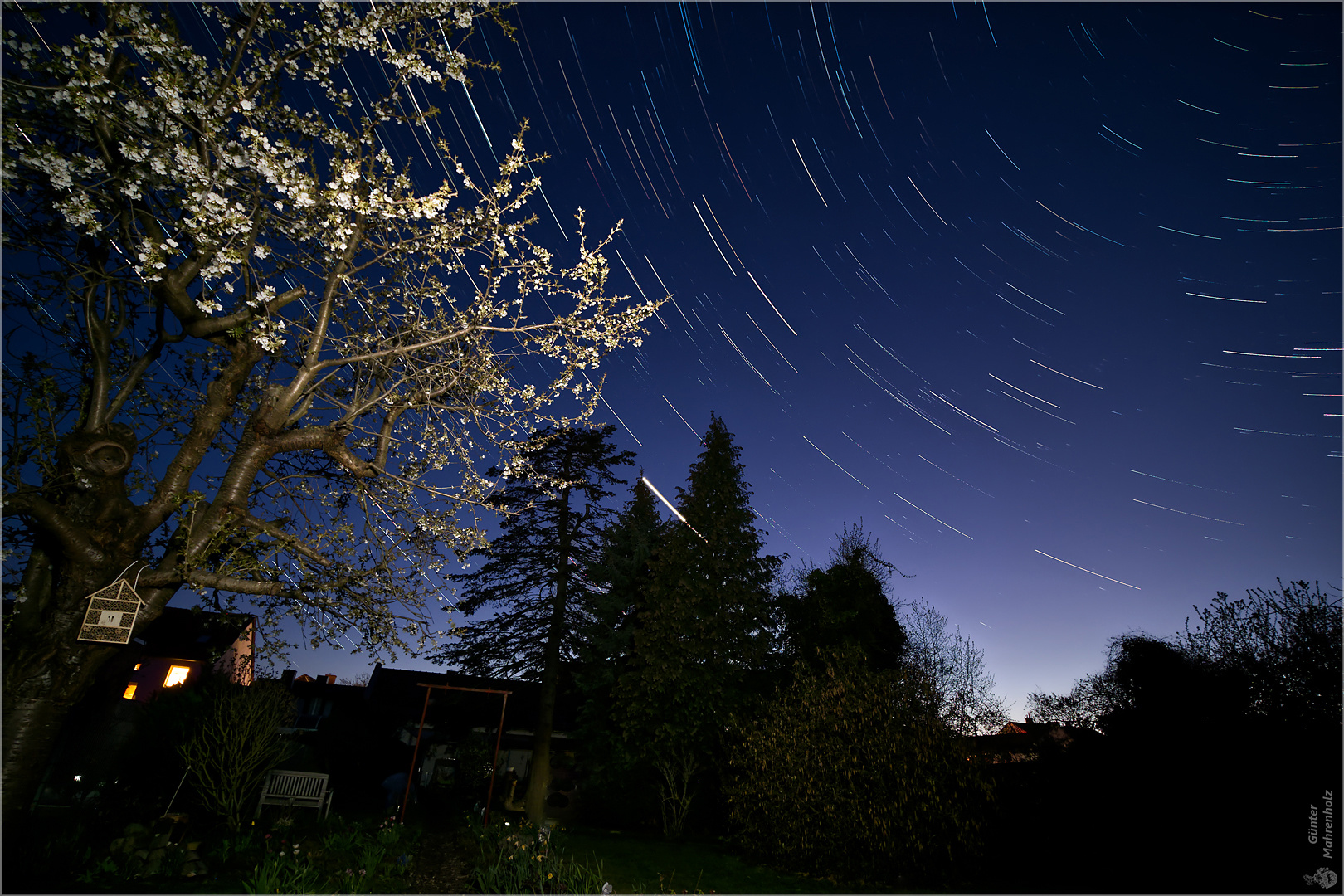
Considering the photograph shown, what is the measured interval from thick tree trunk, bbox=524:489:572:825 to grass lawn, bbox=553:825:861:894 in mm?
3844

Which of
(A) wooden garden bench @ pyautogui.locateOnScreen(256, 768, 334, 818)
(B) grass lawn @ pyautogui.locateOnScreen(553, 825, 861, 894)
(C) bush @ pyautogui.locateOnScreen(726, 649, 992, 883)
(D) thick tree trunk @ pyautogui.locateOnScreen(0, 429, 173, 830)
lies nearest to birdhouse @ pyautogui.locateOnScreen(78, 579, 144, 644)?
(D) thick tree trunk @ pyautogui.locateOnScreen(0, 429, 173, 830)

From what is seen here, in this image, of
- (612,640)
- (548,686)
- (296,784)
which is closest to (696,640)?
(612,640)

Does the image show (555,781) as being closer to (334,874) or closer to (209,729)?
(209,729)

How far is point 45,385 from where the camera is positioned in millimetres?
5902

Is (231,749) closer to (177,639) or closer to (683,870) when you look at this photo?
(683,870)

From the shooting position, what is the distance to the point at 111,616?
550 cm

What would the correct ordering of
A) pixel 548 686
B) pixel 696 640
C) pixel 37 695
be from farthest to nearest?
1. pixel 548 686
2. pixel 696 640
3. pixel 37 695

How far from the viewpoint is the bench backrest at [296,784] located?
12.4m

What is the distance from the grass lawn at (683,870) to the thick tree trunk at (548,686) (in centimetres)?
384

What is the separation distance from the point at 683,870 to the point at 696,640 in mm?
7664

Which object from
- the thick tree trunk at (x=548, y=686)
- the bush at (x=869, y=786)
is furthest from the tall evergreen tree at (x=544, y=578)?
the bush at (x=869, y=786)

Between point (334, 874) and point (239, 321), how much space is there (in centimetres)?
753

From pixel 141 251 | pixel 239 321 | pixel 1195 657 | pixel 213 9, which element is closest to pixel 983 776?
pixel 1195 657

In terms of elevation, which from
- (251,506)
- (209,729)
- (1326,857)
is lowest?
(209,729)
